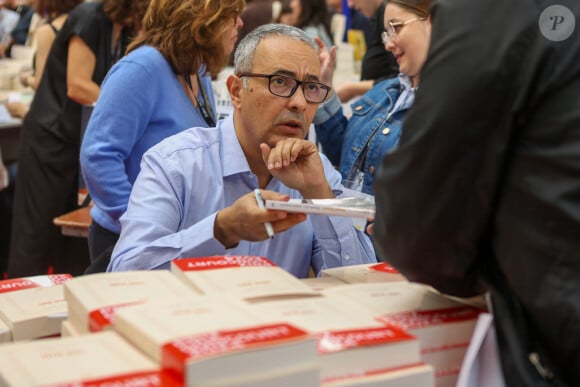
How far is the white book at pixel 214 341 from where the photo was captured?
1.14 m

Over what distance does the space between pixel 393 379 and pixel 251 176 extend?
1.22 metres

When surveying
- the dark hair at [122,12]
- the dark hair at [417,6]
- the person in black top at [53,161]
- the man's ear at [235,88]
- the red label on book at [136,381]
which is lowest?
the person in black top at [53,161]

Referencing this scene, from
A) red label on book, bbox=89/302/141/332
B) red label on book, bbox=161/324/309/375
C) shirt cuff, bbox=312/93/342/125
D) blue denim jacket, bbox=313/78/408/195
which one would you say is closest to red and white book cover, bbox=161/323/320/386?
red label on book, bbox=161/324/309/375

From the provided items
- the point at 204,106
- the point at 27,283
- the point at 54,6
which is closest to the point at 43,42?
the point at 54,6

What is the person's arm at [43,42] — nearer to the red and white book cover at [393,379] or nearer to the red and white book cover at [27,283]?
the red and white book cover at [27,283]

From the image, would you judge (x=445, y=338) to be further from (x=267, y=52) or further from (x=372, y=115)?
(x=372, y=115)

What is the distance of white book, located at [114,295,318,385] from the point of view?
44.9 inches

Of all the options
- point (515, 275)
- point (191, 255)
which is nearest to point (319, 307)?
point (515, 275)

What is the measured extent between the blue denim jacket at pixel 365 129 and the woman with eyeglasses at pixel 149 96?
1.80ft

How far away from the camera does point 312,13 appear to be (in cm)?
675

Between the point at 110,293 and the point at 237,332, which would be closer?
the point at 237,332

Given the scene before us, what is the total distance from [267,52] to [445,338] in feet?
4.27

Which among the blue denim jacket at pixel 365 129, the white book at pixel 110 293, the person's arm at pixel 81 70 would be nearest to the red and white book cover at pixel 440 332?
the white book at pixel 110 293

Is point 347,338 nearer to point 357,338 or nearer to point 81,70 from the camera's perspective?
point 357,338
